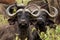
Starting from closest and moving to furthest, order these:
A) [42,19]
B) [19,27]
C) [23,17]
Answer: [23,17] < [19,27] < [42,19]

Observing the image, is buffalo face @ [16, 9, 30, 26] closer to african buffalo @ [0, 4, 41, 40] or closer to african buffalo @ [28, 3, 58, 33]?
african buffalo @ [0, 4, 41, 40]

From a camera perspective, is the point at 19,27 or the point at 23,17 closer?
the point at 23,17

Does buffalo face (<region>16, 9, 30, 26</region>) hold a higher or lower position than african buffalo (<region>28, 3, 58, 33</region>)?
higher

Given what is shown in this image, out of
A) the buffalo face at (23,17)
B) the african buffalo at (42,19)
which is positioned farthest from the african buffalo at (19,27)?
the african buffalo at (42,19)

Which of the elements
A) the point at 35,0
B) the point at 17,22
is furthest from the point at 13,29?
the point at 35,0

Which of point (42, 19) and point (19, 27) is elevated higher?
point (19, 27)

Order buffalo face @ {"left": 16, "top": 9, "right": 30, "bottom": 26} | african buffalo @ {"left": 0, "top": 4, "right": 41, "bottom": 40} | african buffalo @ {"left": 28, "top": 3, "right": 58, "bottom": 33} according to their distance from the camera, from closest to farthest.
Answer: buffalo face @ {"left": 16, "top": 9, "right": 30, "bottom": 26} < african buffalo @ {"left": 0, "top": 4, "right": 41, "bottom": 40} < african buffalo @ {"left": 28, "top": 3, "right": 58, "bottom": 33}

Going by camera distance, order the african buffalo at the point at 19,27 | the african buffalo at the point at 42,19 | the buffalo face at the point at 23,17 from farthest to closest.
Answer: the african buffalo at the point at 42,19, the african buffalo at the point at 19,27, the buffalo face at the point at 23,17

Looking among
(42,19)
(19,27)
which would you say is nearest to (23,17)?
(19,27)

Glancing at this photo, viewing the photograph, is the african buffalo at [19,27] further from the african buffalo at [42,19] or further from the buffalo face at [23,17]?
the african buffalo at [42,19]

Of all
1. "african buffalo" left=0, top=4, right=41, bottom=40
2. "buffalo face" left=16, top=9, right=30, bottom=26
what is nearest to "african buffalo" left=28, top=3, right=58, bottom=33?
"african buffalo" left=0, top=4, right=41, bottom=40

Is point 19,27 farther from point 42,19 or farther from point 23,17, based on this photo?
point 42,19

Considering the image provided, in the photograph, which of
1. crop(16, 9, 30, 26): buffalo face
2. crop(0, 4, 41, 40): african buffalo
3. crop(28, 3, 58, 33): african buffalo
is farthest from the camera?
crop(28, 3, 58, 33): african buffalo

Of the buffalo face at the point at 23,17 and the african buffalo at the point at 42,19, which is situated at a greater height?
the buffalo face at the point at 23,17
